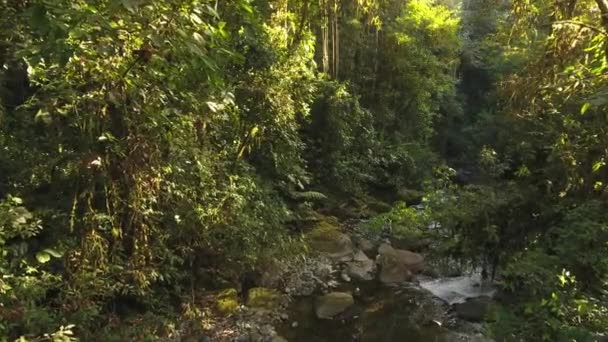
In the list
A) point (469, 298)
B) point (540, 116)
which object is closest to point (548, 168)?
point (540, 116)

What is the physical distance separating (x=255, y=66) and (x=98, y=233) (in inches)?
174

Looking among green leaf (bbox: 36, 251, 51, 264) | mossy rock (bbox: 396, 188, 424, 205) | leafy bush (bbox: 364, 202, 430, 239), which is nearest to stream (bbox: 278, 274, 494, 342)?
leafy bush (bbox: 364, 202, 430, 239)

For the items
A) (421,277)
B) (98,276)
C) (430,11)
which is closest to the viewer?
(98,276)

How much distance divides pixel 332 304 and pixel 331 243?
2745 millimetres

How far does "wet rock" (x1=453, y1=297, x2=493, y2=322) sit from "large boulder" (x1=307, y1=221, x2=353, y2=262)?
2.95 metres

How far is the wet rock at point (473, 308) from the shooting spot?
287 inches

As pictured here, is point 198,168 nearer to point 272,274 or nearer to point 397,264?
point 272,274

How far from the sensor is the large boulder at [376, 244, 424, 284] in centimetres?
928

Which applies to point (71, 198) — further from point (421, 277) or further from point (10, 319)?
point (421, 277)

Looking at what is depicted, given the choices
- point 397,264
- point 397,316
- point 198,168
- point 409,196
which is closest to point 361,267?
point 397,264

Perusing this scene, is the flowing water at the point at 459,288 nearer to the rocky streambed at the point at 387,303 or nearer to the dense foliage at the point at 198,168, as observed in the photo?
the rocky streambed at the point at 387,303

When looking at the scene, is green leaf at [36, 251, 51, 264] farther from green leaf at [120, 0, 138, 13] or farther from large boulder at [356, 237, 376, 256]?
large boulder at [356, 237, 376, 256]

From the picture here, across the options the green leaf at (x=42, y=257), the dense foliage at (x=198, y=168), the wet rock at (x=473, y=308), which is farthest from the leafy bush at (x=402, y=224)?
the green leaf at (x=42, y=257)

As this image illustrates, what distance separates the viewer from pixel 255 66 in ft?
27.8
